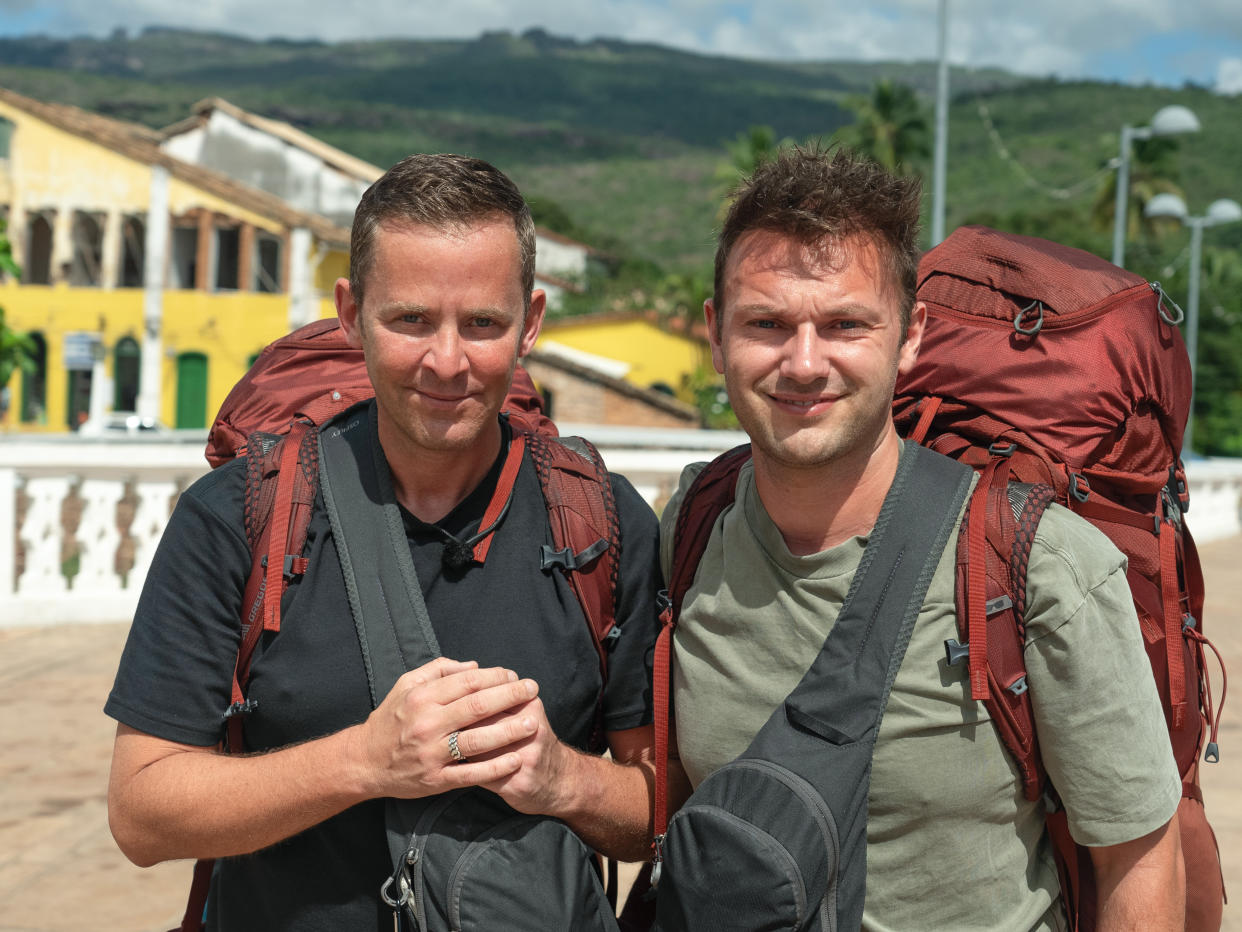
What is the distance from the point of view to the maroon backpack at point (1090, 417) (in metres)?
2.31

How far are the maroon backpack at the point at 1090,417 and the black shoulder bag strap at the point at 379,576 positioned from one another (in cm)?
98

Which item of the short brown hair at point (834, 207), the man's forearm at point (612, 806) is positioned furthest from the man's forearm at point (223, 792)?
the short brown hair at point (834, 207)

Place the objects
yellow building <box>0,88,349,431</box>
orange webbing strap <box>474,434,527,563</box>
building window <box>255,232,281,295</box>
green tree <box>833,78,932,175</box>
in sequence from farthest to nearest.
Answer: green tree <box>833,78,932,175</box> < building window <box>255,232,281,295</box> < yellow building <box>0,88,349,431</box> < orange webbing strap <box>474,434,527,563</box>

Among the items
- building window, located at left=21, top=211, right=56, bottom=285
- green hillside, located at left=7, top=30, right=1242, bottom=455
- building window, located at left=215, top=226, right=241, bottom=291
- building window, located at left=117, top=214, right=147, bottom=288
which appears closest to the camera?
building window, located at left=117, top=214, right=147, bottom=288

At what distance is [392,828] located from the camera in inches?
80.0

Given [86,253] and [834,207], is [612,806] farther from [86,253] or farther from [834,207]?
[86,253]

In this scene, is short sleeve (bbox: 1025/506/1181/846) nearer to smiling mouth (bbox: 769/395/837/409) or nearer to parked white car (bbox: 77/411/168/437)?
smiling mouth (bbox: 769/395/837/409)

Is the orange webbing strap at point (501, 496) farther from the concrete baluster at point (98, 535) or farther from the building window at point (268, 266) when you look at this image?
the building window at point (268, 266)

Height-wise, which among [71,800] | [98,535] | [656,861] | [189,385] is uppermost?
[656,861]

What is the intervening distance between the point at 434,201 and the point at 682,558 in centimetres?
78

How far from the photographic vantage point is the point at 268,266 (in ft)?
110

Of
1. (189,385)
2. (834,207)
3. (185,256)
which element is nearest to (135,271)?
(185,256)

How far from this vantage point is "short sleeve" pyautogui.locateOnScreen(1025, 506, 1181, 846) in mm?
1984

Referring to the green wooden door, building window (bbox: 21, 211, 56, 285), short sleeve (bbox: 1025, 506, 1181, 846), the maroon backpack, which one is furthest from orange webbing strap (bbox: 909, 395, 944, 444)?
building window (bbox: 21, 211, 56, 285)
